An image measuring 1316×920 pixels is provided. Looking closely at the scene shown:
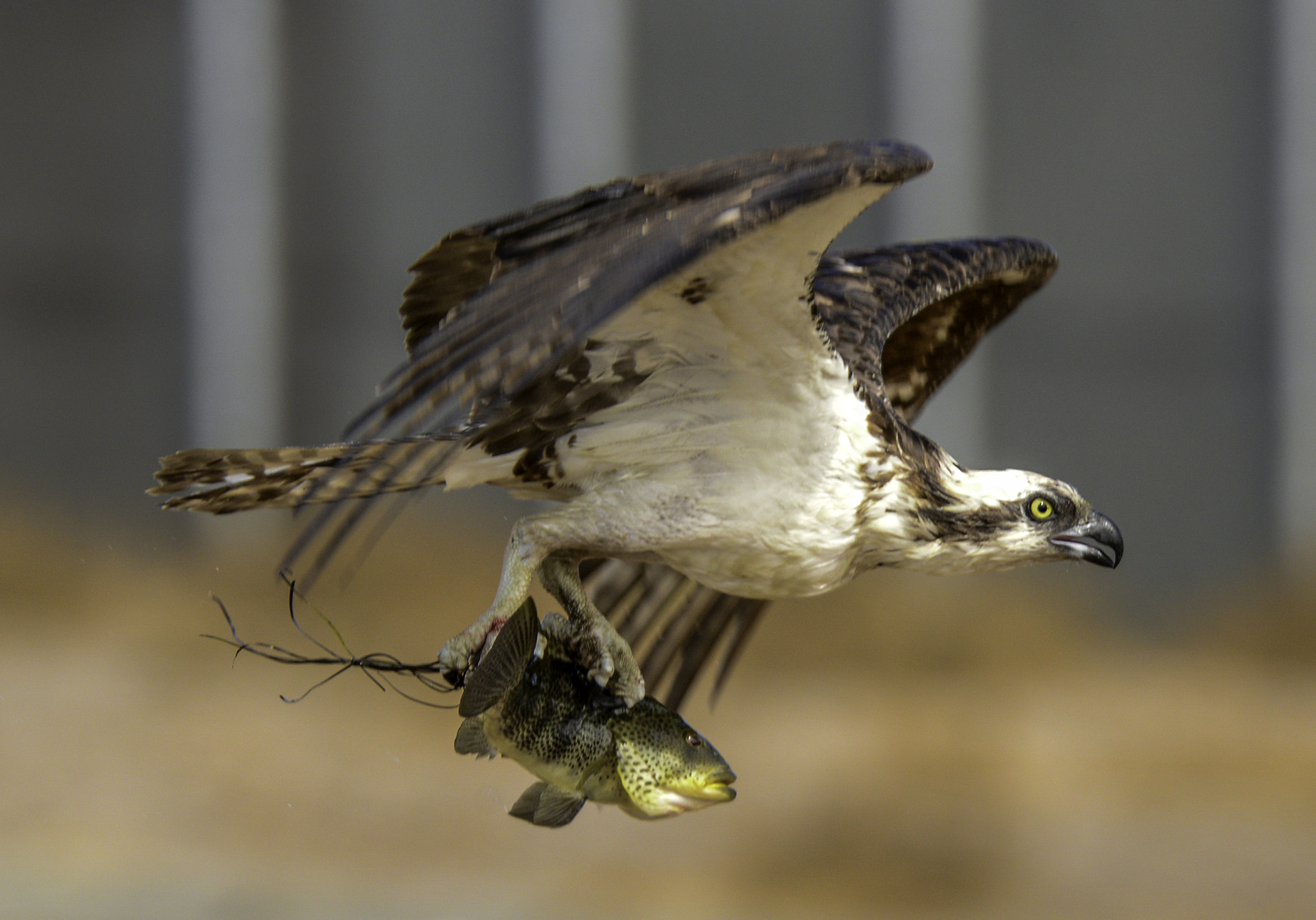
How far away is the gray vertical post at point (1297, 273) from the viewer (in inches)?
295

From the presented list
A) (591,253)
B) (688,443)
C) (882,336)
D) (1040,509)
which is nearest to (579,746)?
(688,443)

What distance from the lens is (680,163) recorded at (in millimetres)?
7418

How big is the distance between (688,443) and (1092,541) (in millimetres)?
765

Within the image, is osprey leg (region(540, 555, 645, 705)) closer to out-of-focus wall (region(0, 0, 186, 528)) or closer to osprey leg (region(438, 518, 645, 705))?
osprey leg (region(438, 518, 645, 705))

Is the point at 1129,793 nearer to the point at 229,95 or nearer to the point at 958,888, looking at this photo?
the point at 958,888

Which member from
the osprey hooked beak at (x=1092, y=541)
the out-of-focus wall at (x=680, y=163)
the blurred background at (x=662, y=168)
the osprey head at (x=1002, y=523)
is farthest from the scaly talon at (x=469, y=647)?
the out-of-focus wall at (x=680, y=163)

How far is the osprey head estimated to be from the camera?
232 centimetres

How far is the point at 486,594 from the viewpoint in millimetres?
7008

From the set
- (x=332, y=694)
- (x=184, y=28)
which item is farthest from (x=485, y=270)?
(x=184, y=28)

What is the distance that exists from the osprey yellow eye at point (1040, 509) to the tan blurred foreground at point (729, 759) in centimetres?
396

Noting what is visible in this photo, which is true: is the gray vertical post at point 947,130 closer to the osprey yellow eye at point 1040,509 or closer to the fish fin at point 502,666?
the osprey yellow eye at point 1040,509

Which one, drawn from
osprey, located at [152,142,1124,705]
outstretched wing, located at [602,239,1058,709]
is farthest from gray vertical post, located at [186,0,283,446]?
osprey, located at [152,142,1124,705]

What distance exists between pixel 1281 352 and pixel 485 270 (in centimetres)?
657

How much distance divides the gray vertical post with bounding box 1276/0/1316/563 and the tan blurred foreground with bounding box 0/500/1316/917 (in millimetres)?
672
